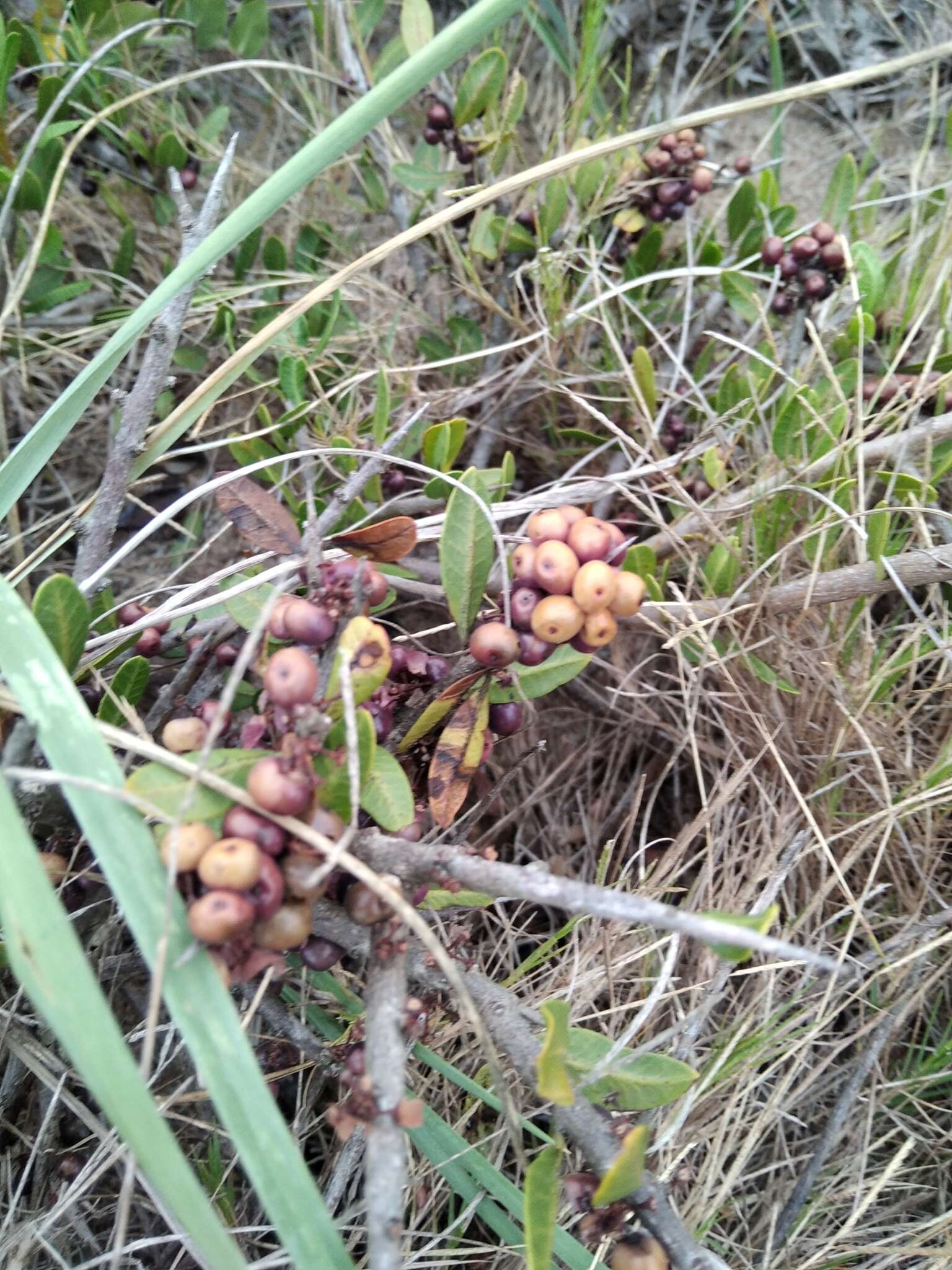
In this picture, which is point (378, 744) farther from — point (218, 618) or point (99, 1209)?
point (99, 1209)

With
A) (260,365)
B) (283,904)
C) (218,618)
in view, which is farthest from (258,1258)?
(260,365)

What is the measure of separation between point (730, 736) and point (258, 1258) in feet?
3.52

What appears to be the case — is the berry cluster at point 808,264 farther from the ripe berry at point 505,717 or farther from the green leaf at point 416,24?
the ripe berry at point 505,717

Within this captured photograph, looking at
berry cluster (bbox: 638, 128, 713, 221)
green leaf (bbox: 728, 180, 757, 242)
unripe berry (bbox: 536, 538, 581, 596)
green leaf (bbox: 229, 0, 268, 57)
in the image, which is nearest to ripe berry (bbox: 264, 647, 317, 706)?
unripe berry (bbox: 536, 538, 581, 596)

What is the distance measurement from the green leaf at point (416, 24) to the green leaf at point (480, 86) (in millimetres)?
131

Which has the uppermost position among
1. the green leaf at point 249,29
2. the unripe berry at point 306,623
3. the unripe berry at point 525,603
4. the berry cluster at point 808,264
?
the green leaf at point 249,29

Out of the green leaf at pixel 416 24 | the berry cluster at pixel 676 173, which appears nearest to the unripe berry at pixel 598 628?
the berry cluster at pixel 676 173

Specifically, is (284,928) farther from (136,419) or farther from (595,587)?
(136,419)

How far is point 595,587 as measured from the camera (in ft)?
3.03

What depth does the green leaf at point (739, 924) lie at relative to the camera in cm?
75

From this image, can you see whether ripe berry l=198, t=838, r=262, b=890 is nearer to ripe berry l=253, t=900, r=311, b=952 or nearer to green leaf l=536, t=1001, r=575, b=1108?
ripe berry l=253, t=900, r=311, b=952

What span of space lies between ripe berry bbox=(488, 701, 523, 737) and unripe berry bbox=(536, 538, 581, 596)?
0.21 metres

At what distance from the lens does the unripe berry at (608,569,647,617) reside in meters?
0.94

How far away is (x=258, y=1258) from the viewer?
1215mm
